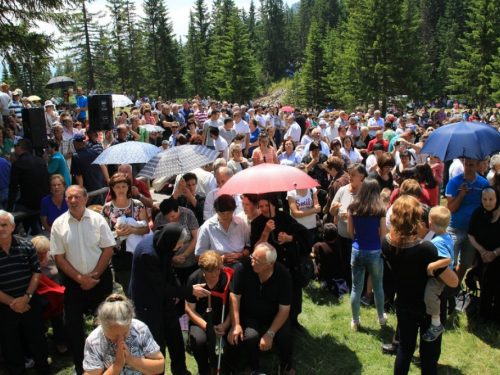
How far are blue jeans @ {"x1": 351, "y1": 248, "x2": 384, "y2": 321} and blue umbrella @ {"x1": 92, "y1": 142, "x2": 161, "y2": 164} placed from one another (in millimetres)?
2924

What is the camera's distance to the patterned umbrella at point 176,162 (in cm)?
530

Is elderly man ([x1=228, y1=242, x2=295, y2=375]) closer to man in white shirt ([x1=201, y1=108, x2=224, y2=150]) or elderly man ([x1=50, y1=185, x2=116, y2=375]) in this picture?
elderly man ([x1=50, y1=185, x2=116, y2=375])

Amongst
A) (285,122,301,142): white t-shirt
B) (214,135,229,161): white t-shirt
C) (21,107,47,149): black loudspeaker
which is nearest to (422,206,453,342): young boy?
(214,135,229,161): white t-shirt

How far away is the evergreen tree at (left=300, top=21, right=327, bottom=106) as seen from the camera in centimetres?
4997

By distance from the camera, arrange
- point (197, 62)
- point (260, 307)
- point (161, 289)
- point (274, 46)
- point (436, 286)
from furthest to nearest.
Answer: point (274, 46), point (197, 62), point (260, 307), point (161, 289), point (436, 286)

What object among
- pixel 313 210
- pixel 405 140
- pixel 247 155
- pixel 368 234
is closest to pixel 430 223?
pixel 368 234

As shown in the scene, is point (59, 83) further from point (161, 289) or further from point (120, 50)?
point (120, 50)

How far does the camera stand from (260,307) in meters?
4.25

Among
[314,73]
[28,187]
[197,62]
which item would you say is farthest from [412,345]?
[197,62]

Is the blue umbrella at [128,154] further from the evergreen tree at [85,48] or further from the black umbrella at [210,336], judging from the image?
the evergreen tree at [85,48]

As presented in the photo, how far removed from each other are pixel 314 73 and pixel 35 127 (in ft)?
149

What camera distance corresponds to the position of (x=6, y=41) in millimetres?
10148

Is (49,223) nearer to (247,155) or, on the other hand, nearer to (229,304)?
(229,304)

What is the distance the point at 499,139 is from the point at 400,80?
37.5m
